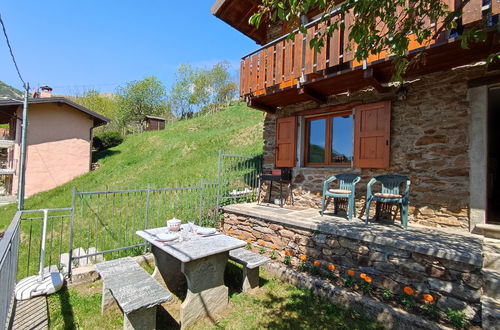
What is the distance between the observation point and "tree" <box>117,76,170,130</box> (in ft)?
90.0

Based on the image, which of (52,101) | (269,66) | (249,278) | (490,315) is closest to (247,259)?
(249,278)

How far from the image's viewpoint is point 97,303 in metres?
3.09

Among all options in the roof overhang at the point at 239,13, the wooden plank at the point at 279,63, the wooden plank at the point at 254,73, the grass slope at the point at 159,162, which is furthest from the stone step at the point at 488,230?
the roof overhang at the point at 239,13

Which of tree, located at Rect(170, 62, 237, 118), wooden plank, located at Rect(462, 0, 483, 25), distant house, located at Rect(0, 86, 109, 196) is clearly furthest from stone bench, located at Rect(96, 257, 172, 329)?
tree, located at Rect(170, 62, 237, 118)

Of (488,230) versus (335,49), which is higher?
(335,49)

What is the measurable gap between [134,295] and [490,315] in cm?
344

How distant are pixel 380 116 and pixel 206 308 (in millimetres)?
4438

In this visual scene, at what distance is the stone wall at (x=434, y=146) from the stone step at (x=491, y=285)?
1.50m

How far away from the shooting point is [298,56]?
4828 millimetres

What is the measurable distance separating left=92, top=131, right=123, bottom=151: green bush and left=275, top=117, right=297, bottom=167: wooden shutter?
16583 mm

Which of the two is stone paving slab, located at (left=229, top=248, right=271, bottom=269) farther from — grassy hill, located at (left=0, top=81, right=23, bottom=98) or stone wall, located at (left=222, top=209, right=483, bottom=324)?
grassy hill, located at (left=0, top=81, right=23, bottom=98)

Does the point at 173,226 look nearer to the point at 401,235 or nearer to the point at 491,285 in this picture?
the point at 401,235

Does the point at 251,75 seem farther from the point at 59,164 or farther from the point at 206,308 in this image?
the point at 59,164

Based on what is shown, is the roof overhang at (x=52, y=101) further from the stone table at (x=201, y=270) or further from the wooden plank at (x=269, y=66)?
the stone table at (x=201, y=270)
